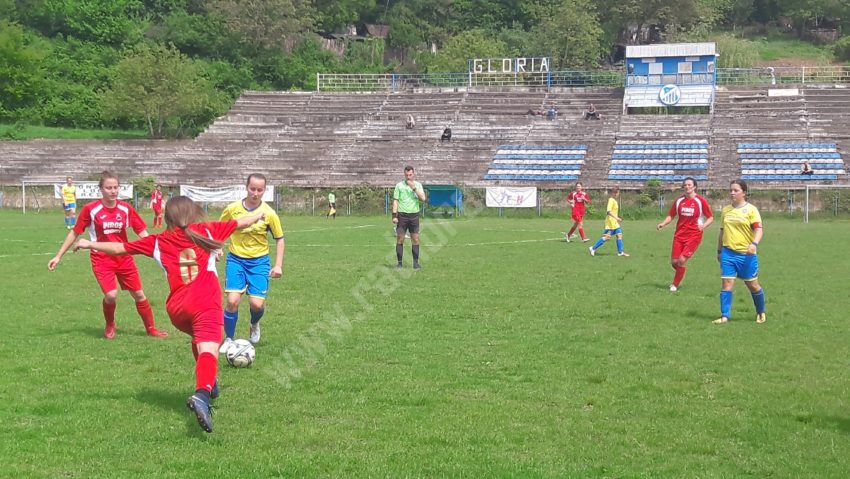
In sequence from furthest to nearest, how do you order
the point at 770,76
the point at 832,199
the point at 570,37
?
1. the point at 570,37
2. the point at 770,76
3. the point at 832,199

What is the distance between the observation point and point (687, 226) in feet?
52.8

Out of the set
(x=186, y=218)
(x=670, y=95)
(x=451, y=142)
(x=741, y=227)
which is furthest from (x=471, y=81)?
(x=186, y=218)

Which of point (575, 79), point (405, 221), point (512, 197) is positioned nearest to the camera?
point (405, 221)

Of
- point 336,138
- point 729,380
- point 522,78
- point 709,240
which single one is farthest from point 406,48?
point 729,380

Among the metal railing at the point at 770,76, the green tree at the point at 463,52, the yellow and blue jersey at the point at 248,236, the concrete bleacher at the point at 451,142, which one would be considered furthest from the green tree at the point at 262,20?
the yellow and blue jersey at the point at 248,236

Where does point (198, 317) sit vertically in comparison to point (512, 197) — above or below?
above

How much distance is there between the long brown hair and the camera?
718 cm

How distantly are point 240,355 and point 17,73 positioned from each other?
64.1 m

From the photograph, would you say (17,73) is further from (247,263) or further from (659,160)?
(247,263)

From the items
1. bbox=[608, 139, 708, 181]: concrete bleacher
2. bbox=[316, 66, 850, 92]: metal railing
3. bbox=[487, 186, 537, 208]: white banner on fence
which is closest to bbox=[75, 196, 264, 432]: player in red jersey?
bbox=[487, 186, 537, 208]: white banner on fence

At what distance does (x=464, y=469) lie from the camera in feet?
19.9

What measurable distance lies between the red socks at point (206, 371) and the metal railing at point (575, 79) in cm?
5345

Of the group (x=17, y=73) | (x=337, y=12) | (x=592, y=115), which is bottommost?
(x=592, y=115)

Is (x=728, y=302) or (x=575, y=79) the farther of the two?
(x=575, y=79)
